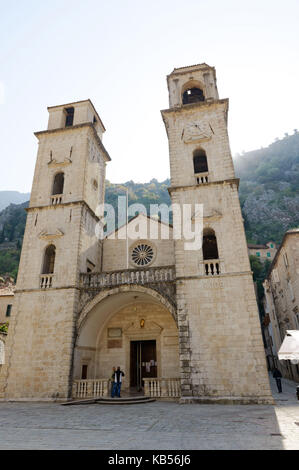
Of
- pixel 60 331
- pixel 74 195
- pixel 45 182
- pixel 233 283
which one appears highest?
pixel 45 182

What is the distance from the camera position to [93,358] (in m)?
16.9

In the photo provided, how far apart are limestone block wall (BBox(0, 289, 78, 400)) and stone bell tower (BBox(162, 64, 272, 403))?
5.52 m

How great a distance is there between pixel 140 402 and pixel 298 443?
8539mm

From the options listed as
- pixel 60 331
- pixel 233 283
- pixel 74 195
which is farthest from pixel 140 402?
pixel 74 195

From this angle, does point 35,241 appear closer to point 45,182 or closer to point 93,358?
point 45,182

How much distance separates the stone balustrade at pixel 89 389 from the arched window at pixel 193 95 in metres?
17.6

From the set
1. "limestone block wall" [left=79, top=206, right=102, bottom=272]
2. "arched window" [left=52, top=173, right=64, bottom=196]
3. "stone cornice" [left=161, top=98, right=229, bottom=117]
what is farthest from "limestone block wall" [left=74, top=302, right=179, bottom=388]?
"stone cornice" [left=161, top=98, right=229, bottom=117]

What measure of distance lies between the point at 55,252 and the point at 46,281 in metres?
1.65

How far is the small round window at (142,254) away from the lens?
19250mm

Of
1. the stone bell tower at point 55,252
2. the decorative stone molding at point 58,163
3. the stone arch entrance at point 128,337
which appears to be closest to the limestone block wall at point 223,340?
the stone arch entrance at point 128,337

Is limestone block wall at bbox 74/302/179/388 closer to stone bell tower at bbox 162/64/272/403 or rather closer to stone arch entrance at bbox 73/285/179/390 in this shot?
stone arch entrance at bbox 73/285/179/390

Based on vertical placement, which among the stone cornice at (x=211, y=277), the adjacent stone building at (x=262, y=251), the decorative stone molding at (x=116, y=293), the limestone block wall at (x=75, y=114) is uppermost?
the adjacent stone building at (x=262, y=251)

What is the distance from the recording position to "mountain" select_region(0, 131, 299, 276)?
6738 cm

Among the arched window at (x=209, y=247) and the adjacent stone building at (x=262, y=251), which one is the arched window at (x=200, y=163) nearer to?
the arched window at (x=209, y=247)
